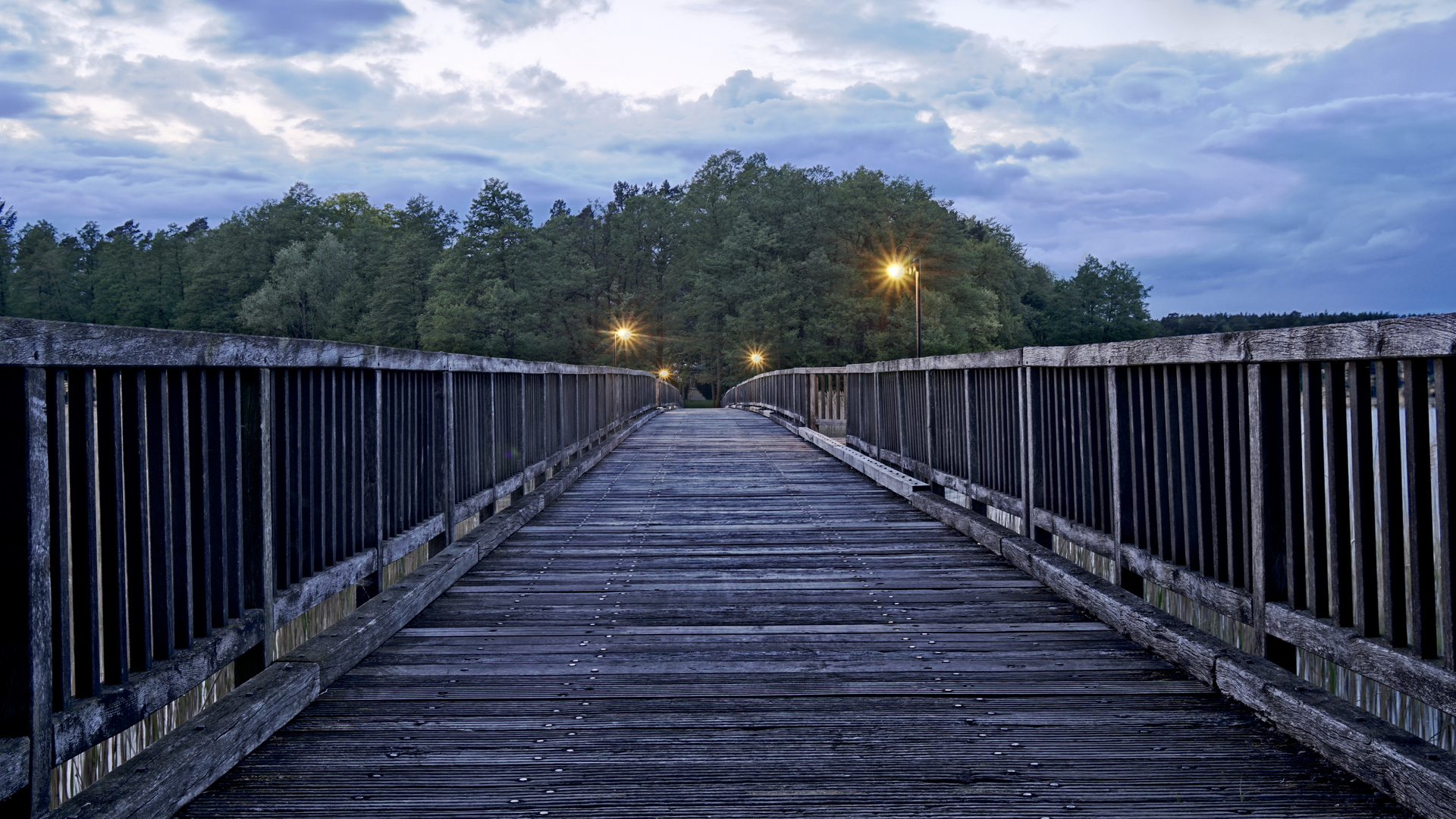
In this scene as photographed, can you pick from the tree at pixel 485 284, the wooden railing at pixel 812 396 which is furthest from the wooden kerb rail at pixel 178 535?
the tree at pixel 485 284

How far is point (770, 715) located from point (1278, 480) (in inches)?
74.8

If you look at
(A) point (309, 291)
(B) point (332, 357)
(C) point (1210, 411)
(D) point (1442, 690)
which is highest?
(A) point (309, 291)

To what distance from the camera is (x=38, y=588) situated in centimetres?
220

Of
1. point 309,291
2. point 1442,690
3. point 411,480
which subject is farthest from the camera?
point 309,291

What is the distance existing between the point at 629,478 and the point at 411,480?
5.35 metres

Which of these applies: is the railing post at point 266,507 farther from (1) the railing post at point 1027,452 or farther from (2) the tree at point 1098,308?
(2) the tree at point 1098,308

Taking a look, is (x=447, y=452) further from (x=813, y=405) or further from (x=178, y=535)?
(x=813, y=405)

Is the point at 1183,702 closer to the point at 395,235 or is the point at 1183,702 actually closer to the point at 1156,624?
the point at 1156,624

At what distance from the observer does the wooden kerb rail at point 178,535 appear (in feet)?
7.19

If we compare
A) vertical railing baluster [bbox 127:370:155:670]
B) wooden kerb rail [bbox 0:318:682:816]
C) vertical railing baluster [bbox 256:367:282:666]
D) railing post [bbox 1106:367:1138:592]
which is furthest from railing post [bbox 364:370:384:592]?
railing post [bbox 1106:367:1138:592]

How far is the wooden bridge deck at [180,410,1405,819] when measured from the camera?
8.45 ft

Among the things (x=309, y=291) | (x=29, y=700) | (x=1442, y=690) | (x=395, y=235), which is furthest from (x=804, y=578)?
(x=395, y=235)

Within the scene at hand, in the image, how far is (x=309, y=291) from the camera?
2869 inches

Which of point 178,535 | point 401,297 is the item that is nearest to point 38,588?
point 178,535
